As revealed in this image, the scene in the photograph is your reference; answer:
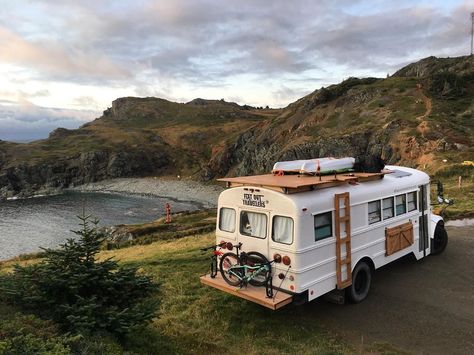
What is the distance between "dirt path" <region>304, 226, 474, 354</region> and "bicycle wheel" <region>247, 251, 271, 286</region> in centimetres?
204

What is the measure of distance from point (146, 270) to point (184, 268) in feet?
5.08

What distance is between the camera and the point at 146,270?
16.5 m

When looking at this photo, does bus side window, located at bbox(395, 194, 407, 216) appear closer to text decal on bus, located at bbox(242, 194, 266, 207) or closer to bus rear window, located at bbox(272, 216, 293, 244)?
bus rear window, located at bbox(272, 216, 293, 244)

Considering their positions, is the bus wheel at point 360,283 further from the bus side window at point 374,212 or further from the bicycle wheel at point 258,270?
the bicycle wheel at point 258,270

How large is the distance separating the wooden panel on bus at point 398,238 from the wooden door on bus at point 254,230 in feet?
14.5

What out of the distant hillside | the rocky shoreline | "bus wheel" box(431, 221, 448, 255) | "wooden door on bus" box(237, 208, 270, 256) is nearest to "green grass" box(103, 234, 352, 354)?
"wooden door on bus" box(237, 208, 270, 256)

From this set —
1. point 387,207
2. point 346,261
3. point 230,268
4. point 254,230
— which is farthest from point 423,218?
point 230,268

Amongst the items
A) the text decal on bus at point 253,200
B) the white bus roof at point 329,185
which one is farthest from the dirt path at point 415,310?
the text decal on bus at point 253,200

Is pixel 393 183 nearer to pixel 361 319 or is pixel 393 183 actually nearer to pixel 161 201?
pixel 361 319

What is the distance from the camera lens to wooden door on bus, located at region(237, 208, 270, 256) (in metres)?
10.8

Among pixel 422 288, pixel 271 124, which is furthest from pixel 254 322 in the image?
pixel 271 124

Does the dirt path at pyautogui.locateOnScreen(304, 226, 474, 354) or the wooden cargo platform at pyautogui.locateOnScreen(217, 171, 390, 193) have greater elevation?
the wooden cargo platform at pyautogui.locateOnScreen(217, 171, 390, 193)

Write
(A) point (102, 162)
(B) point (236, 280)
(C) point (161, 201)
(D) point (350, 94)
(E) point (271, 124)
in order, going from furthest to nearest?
(A) point (102, 162)
(E) point (271, 124)
(D) point (350, 94)
(C) point (161, 201)
(B) point (236, 280)

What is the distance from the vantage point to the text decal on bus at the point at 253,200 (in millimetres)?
10820
